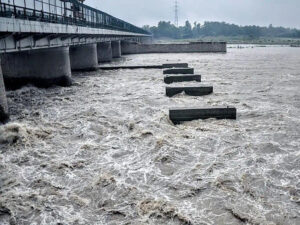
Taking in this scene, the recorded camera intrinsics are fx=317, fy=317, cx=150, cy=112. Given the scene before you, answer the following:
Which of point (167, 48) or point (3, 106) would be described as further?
point (167, 48)

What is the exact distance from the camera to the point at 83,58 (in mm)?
43469

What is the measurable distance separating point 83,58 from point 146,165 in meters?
33.0

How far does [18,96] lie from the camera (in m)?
26.5

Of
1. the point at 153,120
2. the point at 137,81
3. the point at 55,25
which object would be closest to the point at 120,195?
the point at 153,120

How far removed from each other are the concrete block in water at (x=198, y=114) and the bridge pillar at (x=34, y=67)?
51.8 feet

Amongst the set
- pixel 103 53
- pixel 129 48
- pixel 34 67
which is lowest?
pixel 34 67

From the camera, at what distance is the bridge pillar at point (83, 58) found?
42875mm

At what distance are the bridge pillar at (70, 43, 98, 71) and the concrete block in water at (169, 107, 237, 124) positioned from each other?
1072 inches

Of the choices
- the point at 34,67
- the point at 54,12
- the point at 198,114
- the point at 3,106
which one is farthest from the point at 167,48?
the point at 3,106

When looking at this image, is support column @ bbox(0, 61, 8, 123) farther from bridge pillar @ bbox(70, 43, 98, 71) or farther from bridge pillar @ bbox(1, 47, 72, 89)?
bridge pillar @ bbox(70, 43, 98, 71)

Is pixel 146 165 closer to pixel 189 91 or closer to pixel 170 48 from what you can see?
pixel 189 91

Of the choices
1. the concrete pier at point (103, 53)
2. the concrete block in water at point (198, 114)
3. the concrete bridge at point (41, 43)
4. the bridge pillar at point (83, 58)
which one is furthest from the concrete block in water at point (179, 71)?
the concrete pier at point (103, 53)

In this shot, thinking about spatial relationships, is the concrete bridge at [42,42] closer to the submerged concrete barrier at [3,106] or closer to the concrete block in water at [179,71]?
the submerged concrete barrier at [3,106]

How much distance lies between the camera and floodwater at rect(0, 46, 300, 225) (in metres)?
9.91
